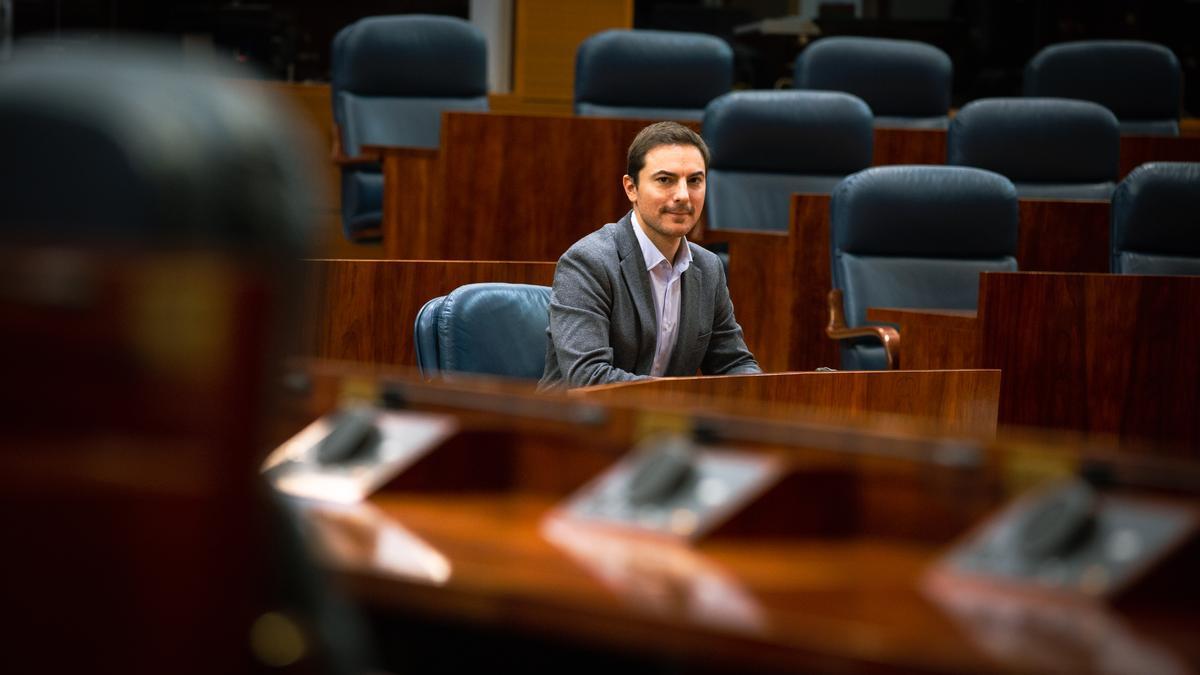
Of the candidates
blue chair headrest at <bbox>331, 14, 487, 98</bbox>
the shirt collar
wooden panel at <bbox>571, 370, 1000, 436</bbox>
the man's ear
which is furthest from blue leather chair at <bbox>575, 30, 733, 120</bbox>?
wooden panel at <bbox>571, 370, 1000, 436</bbox>

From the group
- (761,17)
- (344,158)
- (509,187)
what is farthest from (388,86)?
(761,17)

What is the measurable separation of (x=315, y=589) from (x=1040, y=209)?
341 cm

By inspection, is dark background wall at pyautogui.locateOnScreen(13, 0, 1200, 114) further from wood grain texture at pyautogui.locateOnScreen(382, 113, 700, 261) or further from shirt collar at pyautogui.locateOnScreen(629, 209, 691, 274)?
shirt collar at pyautogui.locateOnScreen(629, 209, 691, 274)

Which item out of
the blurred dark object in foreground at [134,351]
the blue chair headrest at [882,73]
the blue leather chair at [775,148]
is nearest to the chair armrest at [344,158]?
the blue leather chair at [775,148]

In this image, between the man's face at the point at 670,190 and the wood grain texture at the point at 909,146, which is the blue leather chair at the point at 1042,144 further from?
the man's face at the point at 670,190

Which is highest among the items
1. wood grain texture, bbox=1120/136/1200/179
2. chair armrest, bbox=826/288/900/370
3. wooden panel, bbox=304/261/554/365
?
wood grain texture, bbox=1120/136/1200/179

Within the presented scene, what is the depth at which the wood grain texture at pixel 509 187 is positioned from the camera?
4.00m

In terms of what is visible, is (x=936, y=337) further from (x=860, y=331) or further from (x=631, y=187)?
(x=631, y=187)

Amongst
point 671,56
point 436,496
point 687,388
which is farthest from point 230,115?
point 671,56

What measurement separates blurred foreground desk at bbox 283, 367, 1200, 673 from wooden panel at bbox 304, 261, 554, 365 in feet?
6.11

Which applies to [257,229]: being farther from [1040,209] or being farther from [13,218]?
[1040,209]

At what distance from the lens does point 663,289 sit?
2.51m

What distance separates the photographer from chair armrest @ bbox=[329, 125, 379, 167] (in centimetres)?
473

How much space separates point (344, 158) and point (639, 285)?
8.28ft
